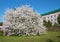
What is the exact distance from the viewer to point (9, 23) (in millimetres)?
22953

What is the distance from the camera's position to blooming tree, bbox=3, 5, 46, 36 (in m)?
22.3

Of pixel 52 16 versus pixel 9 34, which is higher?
pixel 52 16

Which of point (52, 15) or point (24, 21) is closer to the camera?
point (24, 21)

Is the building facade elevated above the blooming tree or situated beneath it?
elevated above

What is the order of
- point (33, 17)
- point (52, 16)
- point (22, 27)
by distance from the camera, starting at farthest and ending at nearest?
point (52, 16)
point (33, 17)
point (22, 27)

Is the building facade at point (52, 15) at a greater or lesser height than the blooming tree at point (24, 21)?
greater

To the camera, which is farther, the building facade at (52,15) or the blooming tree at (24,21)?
the building facade at (52,15)

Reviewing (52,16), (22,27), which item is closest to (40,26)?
(22,27)

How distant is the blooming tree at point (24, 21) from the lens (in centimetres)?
2228

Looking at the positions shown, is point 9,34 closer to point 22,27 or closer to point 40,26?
point 22,27

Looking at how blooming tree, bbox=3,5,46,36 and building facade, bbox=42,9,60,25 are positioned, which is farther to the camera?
building facade, bbox=42,9,60,25

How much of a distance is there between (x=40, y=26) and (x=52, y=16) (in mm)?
47632

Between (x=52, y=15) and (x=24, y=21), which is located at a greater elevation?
(x=52, y=15)

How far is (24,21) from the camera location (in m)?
22.9
